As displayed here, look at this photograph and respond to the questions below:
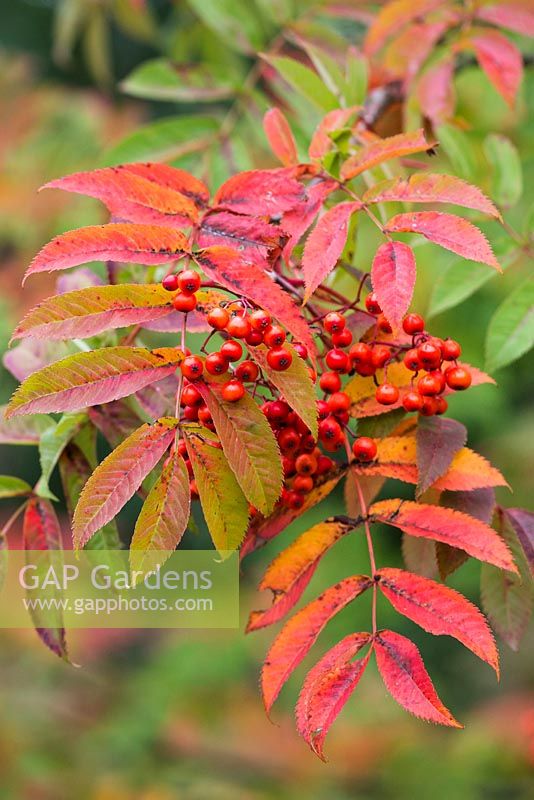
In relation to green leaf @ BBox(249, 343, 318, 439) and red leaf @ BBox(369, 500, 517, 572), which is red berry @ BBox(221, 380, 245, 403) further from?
red leaf @ BBox(369, 500, 517, 572)

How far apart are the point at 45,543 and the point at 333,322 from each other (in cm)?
44

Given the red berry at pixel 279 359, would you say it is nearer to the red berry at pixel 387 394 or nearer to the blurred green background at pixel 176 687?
the red berry at pixel 387 394

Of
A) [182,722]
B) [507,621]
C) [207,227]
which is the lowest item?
[182,722]

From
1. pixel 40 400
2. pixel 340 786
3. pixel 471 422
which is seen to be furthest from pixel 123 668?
pixel 40 400

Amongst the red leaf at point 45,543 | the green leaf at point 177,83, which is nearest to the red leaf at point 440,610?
the red leaf at point 45,543

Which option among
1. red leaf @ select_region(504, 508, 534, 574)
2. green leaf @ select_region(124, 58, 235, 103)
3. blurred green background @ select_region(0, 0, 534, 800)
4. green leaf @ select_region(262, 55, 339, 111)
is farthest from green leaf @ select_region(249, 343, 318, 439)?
blurred green background @ select_region(0, 0, 534, 800)

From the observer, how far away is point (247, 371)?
2.61 feet

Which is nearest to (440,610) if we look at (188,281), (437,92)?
(188,281)

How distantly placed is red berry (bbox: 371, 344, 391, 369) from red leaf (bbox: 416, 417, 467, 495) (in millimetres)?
78

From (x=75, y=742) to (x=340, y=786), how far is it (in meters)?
1.08

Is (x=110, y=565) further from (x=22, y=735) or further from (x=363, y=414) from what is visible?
(x=22, y=735)

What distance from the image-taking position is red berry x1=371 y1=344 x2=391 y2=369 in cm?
87

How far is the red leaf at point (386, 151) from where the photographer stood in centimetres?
86

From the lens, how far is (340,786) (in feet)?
11.3
